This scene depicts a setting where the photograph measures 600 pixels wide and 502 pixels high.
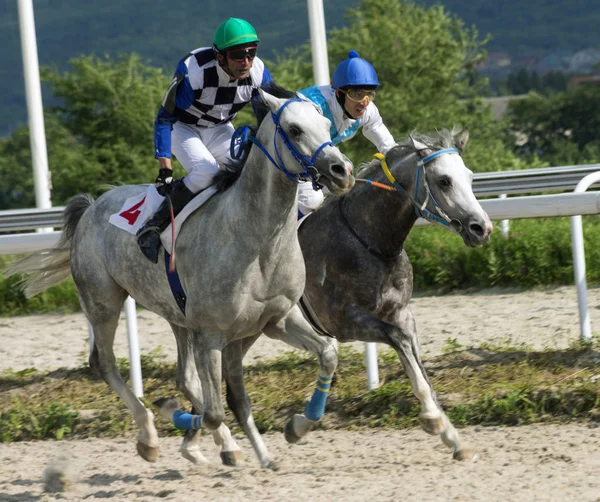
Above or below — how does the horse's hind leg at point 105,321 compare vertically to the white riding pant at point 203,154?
below

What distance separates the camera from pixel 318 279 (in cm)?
539

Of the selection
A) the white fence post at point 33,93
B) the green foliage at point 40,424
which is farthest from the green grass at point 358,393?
the white fence post at point 33,93

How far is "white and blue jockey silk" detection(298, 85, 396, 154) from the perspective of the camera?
208 inches

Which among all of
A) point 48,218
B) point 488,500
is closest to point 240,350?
point 488,500

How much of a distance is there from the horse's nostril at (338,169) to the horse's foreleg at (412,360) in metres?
1.22

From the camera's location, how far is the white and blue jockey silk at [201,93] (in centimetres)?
487

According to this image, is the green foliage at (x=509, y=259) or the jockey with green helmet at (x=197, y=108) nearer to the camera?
the jockey with green helmet at (x=197, y=108)

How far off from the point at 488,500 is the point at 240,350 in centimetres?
160

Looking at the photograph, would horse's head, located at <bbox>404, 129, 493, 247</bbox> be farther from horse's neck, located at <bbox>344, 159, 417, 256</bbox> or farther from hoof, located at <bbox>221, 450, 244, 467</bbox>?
hoof, located at <bbox>221, 450, 244, 467</bbox>

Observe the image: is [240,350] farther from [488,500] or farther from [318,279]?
[488,500]

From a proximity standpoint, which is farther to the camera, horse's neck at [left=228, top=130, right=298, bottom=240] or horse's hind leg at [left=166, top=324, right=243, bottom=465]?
horse's hind leg at [left=166, top=324, right=243, bottom=465]

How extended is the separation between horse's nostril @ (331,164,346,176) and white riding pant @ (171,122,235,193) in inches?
36.0

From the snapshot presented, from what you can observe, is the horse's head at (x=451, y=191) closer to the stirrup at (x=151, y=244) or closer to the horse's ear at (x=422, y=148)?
the horse's ear at (x=422, y=148)

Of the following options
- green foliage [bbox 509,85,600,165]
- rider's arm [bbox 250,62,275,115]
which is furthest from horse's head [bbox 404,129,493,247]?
green foliage [bbox 509,85,600,165]
